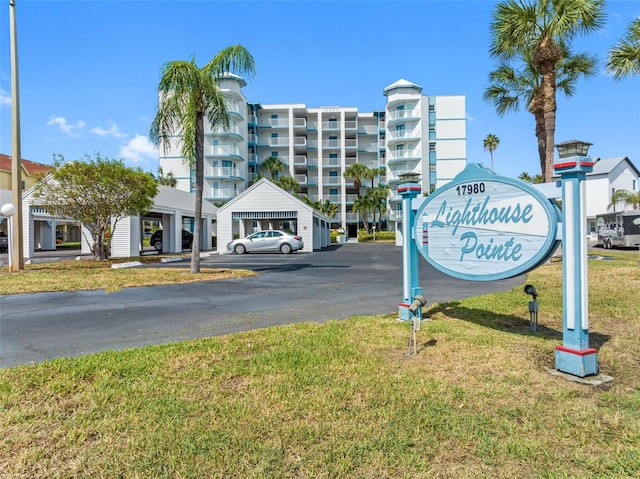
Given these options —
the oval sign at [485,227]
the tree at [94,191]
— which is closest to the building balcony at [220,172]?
the tree at [94,191]

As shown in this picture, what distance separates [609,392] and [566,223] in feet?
5.28

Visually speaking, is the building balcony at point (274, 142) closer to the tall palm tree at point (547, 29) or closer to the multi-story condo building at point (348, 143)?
the multi-story condo building at point (348, 143)

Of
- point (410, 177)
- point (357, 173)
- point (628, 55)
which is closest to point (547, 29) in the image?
point (628, 55)

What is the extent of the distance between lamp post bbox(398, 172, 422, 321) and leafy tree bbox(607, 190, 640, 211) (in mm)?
49637

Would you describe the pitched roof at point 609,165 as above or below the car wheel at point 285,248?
above

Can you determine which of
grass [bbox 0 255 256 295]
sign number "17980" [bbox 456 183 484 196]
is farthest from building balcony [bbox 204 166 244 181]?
sign number "17980" [bbox 456 183 484 196]

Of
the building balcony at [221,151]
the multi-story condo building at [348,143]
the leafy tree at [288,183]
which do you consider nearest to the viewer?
the building balcony at [221,151]

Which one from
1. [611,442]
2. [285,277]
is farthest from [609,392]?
[285,277]

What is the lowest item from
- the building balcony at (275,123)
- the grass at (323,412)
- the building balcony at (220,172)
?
the grass at (323,412)

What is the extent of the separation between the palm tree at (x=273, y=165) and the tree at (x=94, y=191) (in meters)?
37.5

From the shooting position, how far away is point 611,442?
8.71 ft

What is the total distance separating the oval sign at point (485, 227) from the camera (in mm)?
4363

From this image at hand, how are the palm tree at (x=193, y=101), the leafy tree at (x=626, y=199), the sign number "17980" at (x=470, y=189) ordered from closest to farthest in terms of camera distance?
the sign number "17980" at (x=470, y=189) < the palm tree at (x=193, y=101) < the leafy tree at (x=626, y=199)

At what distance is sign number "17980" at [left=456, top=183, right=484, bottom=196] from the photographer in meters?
4.96
